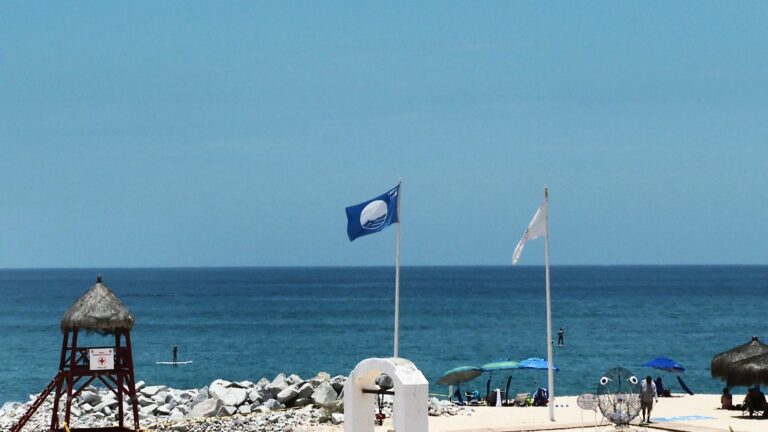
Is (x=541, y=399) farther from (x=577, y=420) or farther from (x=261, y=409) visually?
(x=261, y=409)

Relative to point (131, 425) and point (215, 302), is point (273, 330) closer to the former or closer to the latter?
point (215, 302)

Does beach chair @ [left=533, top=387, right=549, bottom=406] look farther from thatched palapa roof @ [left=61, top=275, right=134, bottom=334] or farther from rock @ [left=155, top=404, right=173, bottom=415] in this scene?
thatched palapa roof @ [left=61, top=275, right=134, bottom=334]

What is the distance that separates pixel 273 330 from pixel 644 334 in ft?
108

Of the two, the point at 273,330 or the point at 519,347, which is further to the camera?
the point at 273,330

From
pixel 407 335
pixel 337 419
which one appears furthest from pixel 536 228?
pixel 407 335

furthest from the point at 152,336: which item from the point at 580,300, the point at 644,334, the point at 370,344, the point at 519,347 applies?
the point at 580,300

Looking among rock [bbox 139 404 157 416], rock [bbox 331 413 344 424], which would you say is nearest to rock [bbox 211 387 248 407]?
rock [bbox 139 404 157 416]

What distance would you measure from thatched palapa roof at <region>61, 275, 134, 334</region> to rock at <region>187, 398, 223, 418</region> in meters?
7.77

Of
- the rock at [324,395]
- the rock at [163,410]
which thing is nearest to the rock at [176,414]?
the rock at [163,410]

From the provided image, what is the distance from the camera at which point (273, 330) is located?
4444 inches

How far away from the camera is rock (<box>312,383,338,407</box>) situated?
36875 mm

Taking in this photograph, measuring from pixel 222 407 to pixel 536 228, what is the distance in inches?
490

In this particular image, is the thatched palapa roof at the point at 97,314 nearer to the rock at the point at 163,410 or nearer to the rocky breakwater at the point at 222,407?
the rocky breakwater at the point at 222,407

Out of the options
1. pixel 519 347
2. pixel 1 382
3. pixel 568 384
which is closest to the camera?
pixel 568 384
